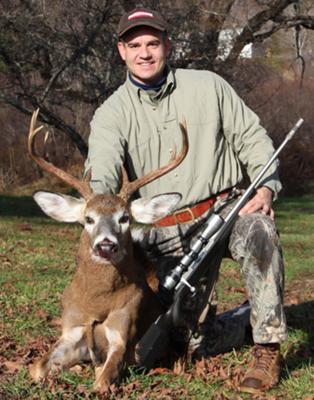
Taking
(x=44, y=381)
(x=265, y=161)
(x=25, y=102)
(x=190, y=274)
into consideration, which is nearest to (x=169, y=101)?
(x=265, y=161)

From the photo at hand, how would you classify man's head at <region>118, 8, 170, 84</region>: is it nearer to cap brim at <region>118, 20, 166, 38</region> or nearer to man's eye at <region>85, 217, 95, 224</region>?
cap brim at <region>118, 20, 166, 38</region>

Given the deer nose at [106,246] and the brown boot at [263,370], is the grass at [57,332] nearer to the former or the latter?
the brown boot at [263,370]

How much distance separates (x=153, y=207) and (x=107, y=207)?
0.36m

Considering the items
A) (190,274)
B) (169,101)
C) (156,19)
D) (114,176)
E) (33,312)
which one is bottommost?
(33,312)

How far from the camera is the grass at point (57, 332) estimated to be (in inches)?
212

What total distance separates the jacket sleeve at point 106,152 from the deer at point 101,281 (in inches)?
4.4

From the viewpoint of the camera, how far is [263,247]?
5559mm

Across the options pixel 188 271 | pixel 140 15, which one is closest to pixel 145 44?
pixel 140 15

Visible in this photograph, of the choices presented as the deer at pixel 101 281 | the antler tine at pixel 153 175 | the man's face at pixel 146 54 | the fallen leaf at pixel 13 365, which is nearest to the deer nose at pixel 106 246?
the deer at pixel 101 281

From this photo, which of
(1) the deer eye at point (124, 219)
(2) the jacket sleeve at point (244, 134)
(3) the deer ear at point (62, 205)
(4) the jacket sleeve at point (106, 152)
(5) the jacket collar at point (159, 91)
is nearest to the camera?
(1) the deer eye at point (124, 219)

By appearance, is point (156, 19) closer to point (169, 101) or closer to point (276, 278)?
point (169, 101)

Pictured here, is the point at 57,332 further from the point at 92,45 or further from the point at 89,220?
the point at 92,45

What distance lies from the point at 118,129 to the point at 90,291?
4.05ft

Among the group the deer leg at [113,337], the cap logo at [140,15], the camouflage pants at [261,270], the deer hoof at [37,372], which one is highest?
the cap logo at [140,15]
